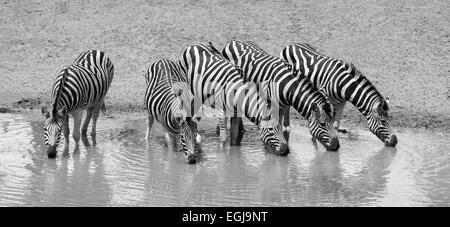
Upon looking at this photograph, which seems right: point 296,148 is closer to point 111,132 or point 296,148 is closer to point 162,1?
point 111,132

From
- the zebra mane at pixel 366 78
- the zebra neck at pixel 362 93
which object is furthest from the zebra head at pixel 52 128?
the zebra mane at pixel 366 78

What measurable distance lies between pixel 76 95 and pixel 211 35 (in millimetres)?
7890

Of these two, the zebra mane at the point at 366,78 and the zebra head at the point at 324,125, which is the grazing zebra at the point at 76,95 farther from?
the zebra mane at the point at 366,78

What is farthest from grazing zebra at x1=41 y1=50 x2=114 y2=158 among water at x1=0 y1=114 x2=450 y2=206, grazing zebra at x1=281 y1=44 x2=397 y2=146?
grazing zebra at x1=281 y1=44 x2=397 y2=146

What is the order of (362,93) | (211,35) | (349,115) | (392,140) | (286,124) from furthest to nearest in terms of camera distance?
(211,35) < (349,115) < (286,124) < (362,93) < (392,140)

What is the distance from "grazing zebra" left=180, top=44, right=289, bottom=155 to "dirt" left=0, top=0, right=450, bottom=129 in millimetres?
2903

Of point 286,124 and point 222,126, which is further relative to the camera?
point 286,124

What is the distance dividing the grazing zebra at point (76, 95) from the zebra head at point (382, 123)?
4.24 metres

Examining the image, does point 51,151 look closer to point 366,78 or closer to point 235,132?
point 235,132

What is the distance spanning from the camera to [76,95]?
11938 millimetres

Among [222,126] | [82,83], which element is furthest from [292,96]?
[82,83]

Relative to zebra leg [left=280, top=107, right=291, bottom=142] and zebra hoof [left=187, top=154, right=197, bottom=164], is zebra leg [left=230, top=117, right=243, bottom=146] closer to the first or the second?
zebra leg [left=280, top=107, right=291, bottom=142]

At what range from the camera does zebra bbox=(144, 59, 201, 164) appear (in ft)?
37.2

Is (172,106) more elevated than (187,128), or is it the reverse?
(172,106)
